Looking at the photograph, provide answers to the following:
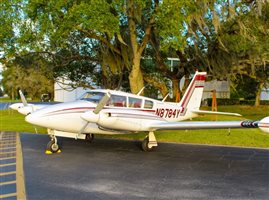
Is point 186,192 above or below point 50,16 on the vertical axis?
below

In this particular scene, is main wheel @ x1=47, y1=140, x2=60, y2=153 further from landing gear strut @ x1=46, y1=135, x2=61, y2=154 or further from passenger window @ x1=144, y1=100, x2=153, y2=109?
passenger window @ x1=144, y1=100, x2=153, y2=109

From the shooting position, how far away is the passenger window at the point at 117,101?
1175cm

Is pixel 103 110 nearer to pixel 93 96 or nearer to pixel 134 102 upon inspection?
pixel 93 96

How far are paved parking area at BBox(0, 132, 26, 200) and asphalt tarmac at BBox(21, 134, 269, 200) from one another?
0.21 m

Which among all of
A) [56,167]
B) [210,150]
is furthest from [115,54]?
[56,167]

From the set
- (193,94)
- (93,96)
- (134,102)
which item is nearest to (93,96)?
(93,96)

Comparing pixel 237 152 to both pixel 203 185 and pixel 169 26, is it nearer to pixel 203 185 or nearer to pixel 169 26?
pixel 203 185

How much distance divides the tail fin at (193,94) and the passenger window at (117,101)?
419 centimetres

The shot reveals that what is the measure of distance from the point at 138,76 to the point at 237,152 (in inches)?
348

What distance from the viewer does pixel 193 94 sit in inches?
617

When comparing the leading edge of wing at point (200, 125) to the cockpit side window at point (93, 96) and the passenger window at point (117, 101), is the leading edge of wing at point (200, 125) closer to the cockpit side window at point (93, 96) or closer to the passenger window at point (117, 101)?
the passenger window at point (117, 101)

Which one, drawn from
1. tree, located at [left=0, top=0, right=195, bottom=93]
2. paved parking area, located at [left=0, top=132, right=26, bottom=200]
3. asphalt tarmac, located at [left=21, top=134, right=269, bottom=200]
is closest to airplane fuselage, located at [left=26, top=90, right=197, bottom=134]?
asphalt tarmac, located at [left=21, top=134, right=269, bottom=200]

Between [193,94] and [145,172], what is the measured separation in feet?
25.5

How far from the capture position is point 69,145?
1334 cm
